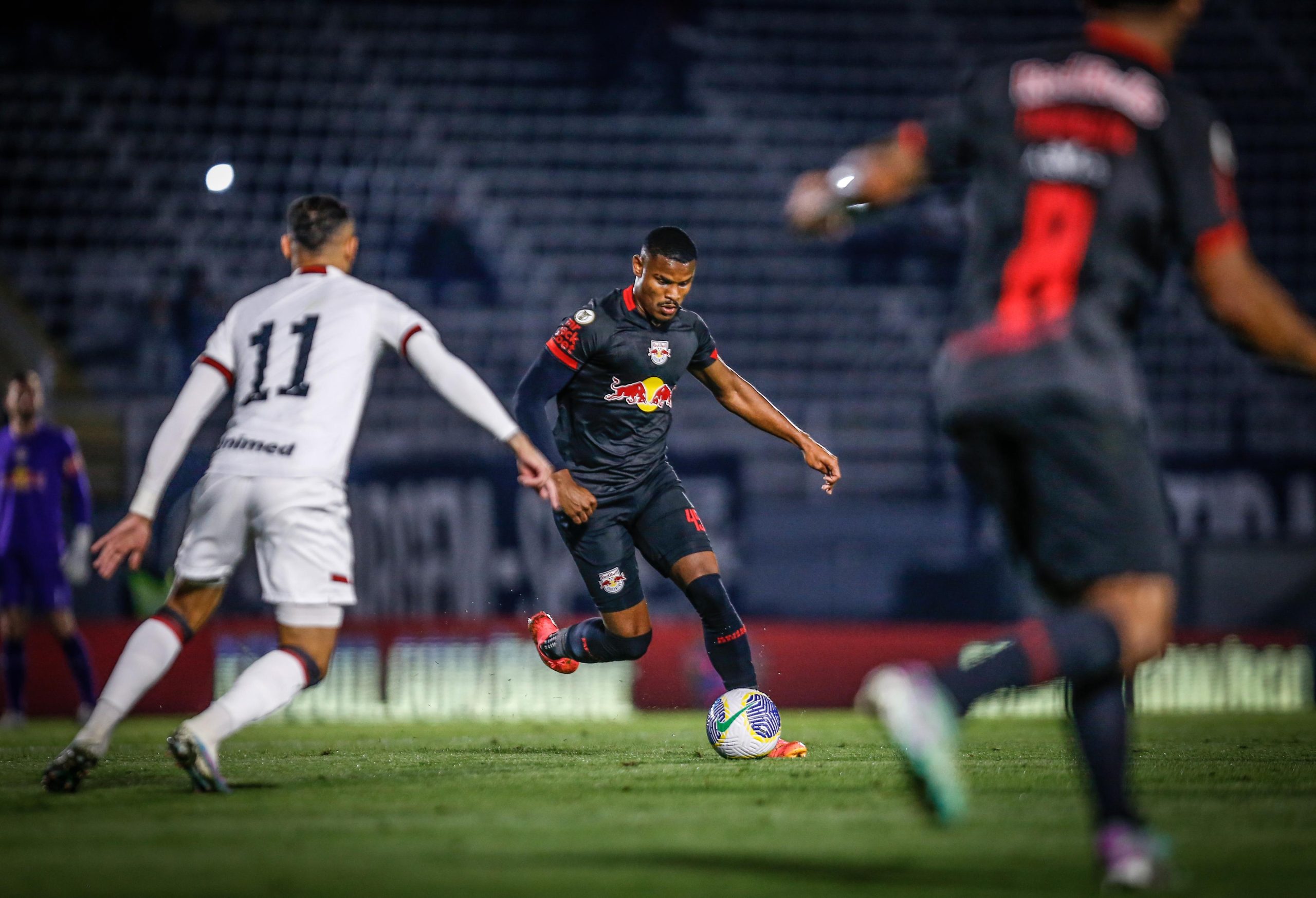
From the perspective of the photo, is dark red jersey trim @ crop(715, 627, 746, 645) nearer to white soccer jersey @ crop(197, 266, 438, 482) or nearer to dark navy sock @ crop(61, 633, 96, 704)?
white soccer jersey @ crop(197, 266, 438, 482)

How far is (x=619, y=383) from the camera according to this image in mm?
7262

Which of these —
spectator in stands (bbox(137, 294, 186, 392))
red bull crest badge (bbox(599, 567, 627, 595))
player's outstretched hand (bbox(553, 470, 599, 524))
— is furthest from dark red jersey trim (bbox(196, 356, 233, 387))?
spectator in stands (bbox(137, 294, 186, 392))

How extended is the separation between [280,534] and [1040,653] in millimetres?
2848

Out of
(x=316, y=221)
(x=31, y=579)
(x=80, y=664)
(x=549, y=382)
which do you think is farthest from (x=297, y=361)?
(x=31, y=579)

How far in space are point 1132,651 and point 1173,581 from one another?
0.22m

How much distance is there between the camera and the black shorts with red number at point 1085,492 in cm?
366

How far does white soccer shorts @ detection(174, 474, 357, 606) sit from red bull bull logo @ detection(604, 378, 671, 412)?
2.07m

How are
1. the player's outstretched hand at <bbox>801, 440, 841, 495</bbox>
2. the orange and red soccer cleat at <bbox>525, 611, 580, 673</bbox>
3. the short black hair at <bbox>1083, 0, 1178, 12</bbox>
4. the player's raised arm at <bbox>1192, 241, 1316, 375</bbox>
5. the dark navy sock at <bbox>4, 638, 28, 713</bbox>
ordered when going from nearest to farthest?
the player's raised arm at <bbox>1192, 241, 1316, 375</bbox> < the short black hair at <bbox>1083, 0, 1178, 12</bbox> < the player's outstretched hand at <bbox>801, 440, 841, 495</bbox> < the orange and red soccer cleat at <bbox>525, 611, 580, 673</bbox> < the dark navy sock at <bbox>4, 638, 28, 713</bbox>

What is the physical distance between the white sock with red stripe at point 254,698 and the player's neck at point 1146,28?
340 cm

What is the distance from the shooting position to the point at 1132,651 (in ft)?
12.0

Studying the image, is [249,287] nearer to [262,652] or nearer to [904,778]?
[262,652]

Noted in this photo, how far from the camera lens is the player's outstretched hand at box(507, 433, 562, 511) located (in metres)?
5.06

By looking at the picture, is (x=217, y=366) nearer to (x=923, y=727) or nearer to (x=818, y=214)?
(x=818, y=214)

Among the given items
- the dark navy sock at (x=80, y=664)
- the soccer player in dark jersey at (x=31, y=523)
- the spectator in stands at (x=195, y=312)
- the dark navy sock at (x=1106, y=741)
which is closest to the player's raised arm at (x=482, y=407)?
the dark navy sock at (x=1106, y=741)
